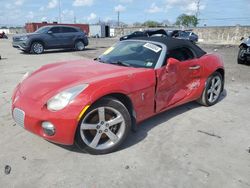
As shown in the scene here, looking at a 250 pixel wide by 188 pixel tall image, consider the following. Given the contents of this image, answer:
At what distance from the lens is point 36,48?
15.7 meters

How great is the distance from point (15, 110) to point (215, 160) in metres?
2.60

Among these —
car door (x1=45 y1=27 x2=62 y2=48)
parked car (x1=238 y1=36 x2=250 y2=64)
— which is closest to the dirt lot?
parked car (x1=238 y1=36 x2=250 y2=64)

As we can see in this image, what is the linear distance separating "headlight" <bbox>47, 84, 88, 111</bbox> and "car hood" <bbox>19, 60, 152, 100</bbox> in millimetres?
89

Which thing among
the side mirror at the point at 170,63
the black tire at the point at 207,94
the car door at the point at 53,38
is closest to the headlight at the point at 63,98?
the side mirror at the point at 170,63

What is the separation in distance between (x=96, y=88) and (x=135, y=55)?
1.34 meters

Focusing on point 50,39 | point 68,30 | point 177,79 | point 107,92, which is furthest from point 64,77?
point 68,30

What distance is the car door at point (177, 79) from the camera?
411 cm

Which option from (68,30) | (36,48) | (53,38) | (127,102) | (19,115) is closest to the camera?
(19,115)

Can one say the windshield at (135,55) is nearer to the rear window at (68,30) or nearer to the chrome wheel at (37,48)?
the chrome wheel at (37,48)

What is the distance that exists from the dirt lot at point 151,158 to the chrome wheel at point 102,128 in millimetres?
174

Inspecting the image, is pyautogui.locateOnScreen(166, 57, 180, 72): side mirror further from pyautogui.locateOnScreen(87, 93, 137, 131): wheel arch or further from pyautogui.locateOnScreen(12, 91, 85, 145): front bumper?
pyautogui.locateOnScreen(12, 91, 85, 145): front bumper

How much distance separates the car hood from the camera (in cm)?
340

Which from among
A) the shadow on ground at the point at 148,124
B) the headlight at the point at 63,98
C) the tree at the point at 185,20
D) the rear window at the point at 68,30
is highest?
the tree at the point at 185,20

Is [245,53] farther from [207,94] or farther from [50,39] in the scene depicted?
[50,39]
